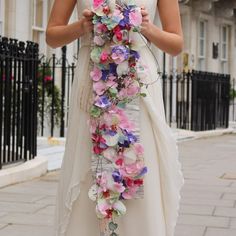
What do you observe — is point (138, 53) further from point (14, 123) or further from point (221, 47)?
point (221, 47)

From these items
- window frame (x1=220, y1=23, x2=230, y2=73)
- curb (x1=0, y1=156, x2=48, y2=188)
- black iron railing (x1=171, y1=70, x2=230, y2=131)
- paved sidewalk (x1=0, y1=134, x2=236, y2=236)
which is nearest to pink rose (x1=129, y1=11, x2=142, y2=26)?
paved sidewalk (x1=0, y1=134, x2=236, y2=236)

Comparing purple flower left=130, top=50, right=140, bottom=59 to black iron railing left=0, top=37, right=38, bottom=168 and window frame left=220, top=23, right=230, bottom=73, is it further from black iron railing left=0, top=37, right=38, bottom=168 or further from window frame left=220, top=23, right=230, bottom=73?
window frame left=220, top=23, right=230, bottom=73

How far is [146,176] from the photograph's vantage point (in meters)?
3.08

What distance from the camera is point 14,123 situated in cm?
842

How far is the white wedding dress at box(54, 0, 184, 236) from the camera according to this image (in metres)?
3.08

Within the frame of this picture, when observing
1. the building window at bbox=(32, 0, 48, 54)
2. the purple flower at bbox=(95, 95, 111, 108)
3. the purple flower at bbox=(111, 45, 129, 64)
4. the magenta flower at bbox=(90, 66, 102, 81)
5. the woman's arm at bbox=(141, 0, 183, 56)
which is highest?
the building window at bbox=(32, 0, 48, 54)

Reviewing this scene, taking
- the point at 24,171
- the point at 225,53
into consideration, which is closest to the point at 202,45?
the point at 225,53

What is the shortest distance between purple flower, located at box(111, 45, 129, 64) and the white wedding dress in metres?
0.17

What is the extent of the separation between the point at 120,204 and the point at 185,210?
12.0 ft

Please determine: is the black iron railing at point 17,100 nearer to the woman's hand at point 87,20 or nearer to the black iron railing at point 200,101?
the woman's hand at point 87,20

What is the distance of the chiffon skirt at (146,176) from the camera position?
3082 millimetres

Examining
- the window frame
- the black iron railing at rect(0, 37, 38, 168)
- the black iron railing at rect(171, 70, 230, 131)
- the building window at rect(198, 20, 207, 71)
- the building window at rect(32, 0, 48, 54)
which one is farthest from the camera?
the window frame

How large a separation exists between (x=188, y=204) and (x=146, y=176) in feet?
13.0

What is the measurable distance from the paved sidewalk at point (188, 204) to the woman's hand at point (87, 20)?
2753 mm
